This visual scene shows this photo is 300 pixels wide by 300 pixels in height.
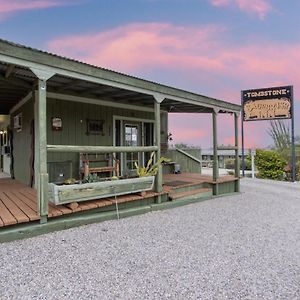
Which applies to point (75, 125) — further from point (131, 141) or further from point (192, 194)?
point (192, 194)

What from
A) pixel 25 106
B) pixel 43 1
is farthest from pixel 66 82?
pixel 43 1

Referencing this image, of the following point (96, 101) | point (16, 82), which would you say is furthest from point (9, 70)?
point (96, 101)

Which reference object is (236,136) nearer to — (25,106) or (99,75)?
(99,75)

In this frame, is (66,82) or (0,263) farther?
(66,82)

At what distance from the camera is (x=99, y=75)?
4992mm

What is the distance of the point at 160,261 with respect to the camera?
3.30 m

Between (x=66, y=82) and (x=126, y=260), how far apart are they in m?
4.01

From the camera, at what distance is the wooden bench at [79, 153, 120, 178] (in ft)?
22.9

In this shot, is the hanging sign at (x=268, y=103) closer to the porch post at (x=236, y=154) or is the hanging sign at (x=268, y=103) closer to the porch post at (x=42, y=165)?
the porch post at (x=236, y=154)

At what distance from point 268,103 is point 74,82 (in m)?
9.50

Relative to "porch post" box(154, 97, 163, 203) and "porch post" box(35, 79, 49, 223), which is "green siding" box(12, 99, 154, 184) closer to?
"porch post" box(154, 97, 163, 203)

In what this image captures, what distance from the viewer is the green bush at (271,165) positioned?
12.7 metres

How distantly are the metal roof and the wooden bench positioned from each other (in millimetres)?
1530

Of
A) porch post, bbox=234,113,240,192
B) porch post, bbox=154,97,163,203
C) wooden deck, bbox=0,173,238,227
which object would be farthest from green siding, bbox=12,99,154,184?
porch post, bbox=234,113,240,192
